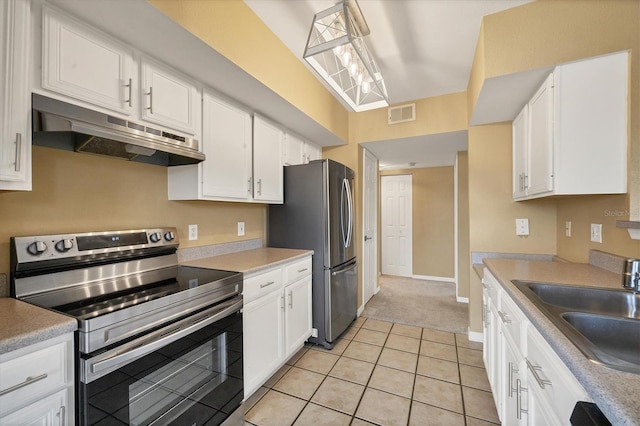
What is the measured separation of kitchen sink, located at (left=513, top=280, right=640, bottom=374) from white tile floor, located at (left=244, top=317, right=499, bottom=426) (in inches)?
36.1

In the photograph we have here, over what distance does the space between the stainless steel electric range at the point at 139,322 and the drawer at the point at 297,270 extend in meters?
0.57

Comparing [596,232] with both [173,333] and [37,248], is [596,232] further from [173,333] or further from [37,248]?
[37,248]

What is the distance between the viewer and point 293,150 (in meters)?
2.91

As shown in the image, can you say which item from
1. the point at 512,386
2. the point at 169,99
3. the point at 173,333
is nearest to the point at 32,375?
the point at 173,333

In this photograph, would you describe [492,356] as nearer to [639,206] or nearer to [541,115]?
[639,206]

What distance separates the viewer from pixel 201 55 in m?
1.53

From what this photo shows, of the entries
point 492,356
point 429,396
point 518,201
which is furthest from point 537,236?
point 429,396

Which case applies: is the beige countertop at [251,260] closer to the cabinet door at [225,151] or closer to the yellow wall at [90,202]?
the yellow wall at [90,202]

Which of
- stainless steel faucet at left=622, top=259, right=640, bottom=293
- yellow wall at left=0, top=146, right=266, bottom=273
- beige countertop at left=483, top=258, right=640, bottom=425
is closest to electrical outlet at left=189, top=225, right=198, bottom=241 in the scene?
yellow wall at left=0, top=146, right=266, bottom=273

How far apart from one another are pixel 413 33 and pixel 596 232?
5.89ft

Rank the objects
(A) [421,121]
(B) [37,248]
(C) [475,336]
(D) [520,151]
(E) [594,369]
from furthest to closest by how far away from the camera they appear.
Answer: (A) [421,121], (C) [475,336], (D) [520,151], (B) [37,248], (E) [594,369]

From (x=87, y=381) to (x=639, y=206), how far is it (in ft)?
8.23

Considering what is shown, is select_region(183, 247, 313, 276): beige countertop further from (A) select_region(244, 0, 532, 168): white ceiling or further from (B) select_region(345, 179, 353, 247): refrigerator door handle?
(A) select_region(244, 0, 532, 168): white ceiling

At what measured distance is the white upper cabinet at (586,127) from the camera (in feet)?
4.77
